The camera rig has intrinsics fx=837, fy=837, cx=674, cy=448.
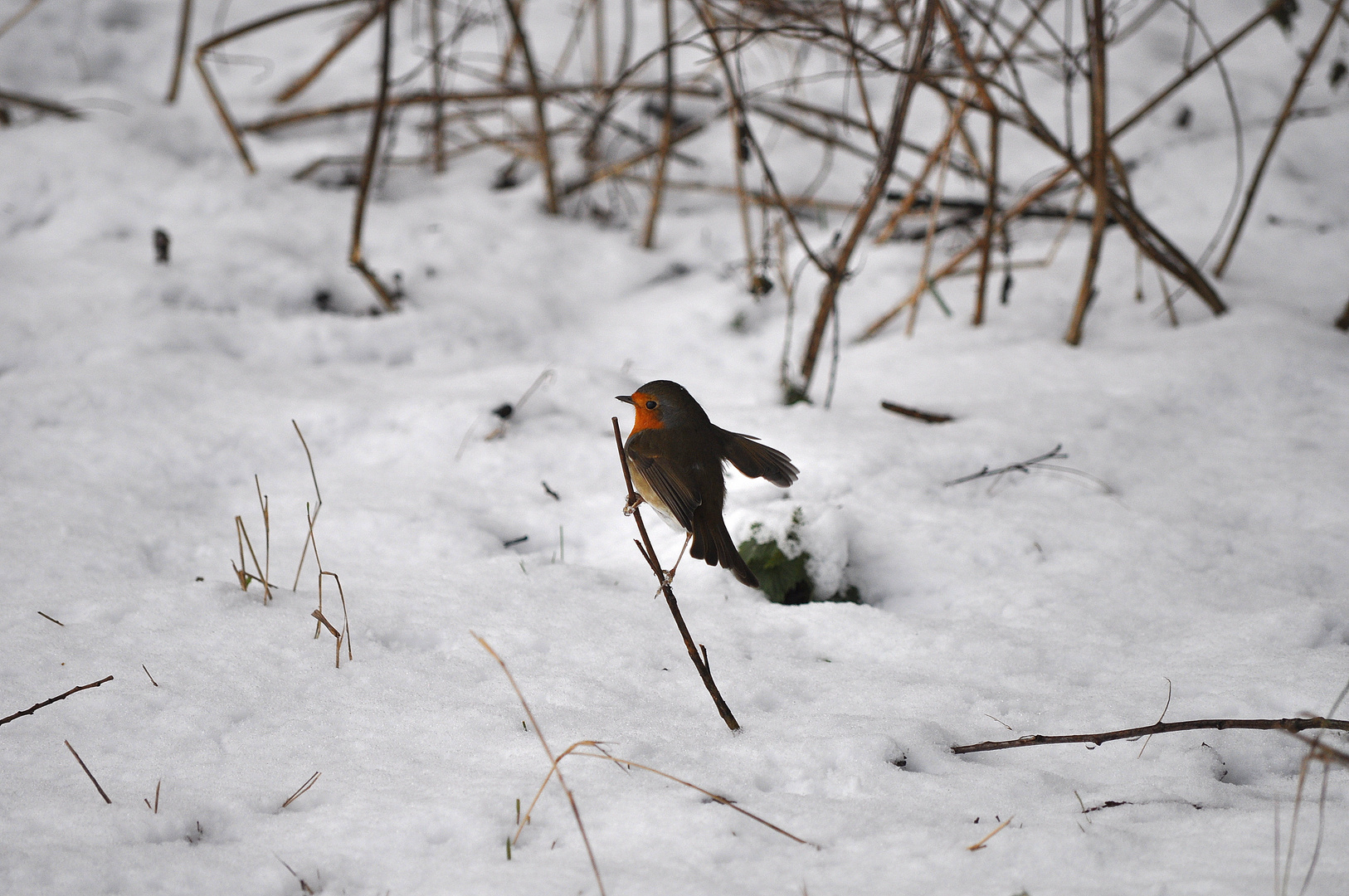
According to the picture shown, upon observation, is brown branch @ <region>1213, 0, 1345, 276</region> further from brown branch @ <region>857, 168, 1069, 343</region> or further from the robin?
the robin

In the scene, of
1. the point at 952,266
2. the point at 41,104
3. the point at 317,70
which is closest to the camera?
the point at 952,266

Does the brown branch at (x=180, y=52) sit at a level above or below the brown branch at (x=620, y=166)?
above

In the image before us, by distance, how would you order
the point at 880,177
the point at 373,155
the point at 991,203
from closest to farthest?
the point at 880,177
the point at 991,203
the point at 373,155

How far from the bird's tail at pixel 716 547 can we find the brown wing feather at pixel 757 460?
13 cm

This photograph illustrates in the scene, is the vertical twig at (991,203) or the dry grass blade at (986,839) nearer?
the dry grass blade at (986,839)

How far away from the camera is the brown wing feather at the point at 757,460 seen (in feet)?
6.03

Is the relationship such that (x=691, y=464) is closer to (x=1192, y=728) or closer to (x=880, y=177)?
(x=1192, y=728)

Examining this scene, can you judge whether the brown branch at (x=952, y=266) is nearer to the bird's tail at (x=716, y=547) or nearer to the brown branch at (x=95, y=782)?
the bird's tail at (x=716, y=547)

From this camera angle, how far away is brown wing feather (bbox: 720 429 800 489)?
184cm

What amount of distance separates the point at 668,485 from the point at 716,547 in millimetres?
199

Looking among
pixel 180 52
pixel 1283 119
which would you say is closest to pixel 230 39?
pixel 180 52

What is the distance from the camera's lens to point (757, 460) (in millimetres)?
1871

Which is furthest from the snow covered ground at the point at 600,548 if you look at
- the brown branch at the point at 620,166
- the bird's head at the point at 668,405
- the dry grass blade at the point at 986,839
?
the bird's head at the point at 668,405

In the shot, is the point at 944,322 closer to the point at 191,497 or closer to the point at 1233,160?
the point at 1233,160
